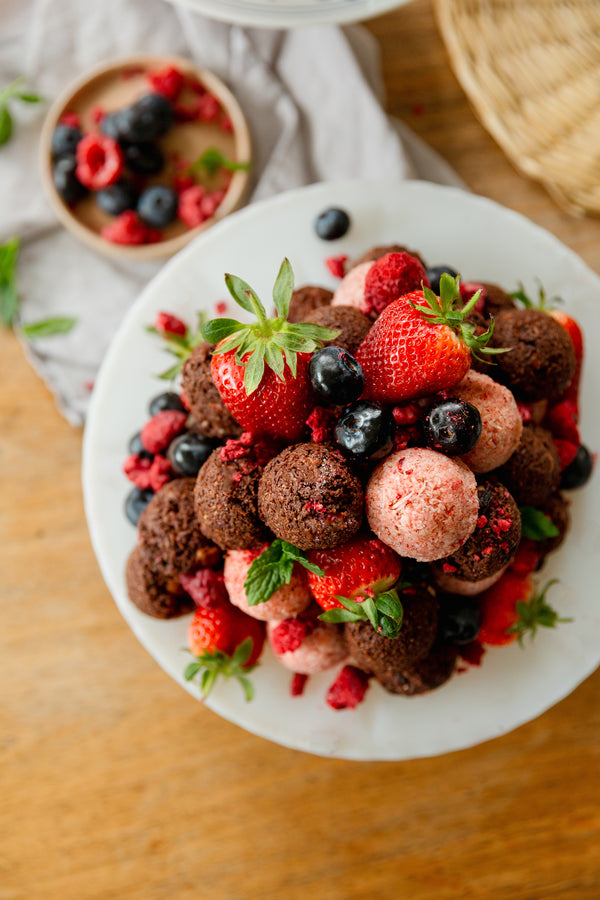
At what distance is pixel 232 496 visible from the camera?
1.01 m

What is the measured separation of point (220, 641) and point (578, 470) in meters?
0.65

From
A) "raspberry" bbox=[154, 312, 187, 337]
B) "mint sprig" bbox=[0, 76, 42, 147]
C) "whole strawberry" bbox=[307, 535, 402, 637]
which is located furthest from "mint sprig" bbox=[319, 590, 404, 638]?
"mint sprig" bbox=[0, 76, 42, 147]

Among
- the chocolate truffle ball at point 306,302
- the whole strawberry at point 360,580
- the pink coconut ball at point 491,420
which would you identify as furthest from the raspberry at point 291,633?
the chocolate truffle ball at point 306,302

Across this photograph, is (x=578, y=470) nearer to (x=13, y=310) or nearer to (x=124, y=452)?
(x=124, y=452)

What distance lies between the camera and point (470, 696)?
1.30 meters

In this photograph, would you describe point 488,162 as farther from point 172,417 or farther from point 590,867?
point 590,867

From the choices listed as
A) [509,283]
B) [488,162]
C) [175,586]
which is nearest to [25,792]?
[175,586]

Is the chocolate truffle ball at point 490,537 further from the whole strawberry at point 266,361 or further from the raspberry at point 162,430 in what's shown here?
the raspberry at point 162,430

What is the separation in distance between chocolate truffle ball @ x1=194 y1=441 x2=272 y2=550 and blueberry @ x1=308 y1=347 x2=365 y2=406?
0.52 feet

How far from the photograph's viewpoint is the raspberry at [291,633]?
1138mm

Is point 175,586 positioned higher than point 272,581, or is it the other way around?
point 272,581

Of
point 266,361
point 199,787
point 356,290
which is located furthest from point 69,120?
point 199,787

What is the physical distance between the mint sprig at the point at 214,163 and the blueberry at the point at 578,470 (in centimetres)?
93

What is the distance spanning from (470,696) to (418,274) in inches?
28.5
